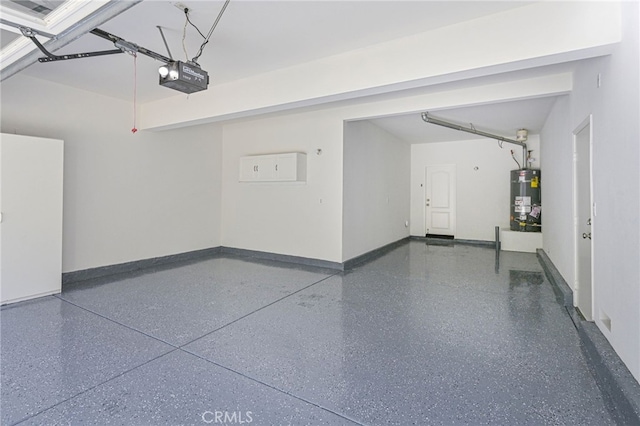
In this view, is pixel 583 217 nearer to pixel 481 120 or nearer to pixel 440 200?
pixel 481 120

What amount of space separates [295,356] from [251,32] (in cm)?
286

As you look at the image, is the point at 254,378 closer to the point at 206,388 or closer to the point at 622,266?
the point at 206,388

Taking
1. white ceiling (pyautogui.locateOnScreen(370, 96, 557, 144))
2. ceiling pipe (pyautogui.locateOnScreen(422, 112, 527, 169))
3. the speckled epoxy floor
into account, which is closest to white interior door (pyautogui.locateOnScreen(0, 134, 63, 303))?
the speckled epoxy floor

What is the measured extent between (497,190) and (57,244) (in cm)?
884

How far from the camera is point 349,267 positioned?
5598mm

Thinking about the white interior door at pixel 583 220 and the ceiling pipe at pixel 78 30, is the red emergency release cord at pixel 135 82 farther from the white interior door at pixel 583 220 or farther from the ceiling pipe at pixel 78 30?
the white interior door at pixel 583 220

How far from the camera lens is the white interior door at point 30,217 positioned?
3.64m

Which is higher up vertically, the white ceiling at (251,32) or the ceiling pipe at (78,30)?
the white ceiling at (251,32)

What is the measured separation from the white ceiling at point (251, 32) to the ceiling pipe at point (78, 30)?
454mm

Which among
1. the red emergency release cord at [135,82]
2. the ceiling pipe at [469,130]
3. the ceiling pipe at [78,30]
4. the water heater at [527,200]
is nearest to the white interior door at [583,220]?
the ceiling pipe at [469,130]

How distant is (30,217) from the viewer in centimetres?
383

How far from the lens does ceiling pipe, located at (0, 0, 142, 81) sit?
1.96 metres

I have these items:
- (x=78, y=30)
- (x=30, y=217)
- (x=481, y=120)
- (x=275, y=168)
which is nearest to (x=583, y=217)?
(x=481, y=120)

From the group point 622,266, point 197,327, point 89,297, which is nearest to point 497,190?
point 622,266
